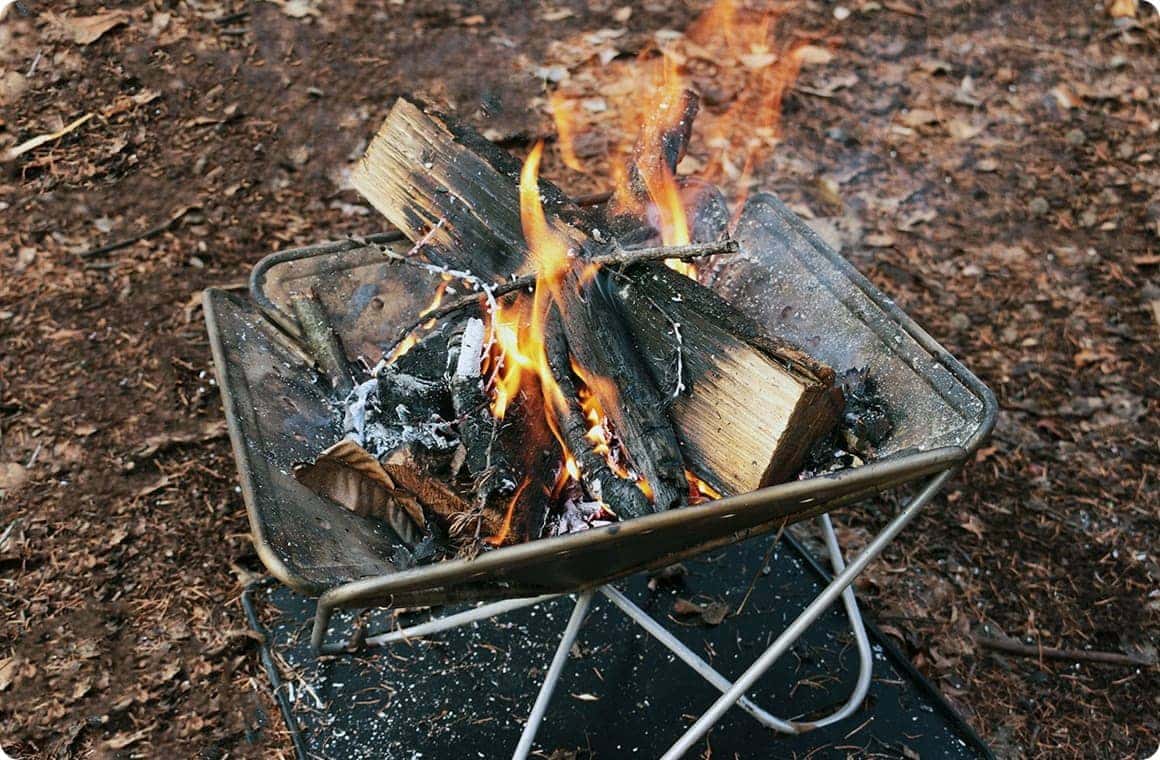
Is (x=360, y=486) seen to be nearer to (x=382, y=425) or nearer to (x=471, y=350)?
(x=382, y=425)

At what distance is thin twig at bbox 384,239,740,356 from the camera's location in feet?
6.79

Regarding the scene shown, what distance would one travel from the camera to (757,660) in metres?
2.29

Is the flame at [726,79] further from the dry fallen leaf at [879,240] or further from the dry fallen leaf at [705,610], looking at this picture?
the dry fallen leaf at [705,610]

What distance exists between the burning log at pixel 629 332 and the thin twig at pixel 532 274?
2 centimetres

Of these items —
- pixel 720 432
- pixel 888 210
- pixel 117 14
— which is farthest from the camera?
pixel 117 14

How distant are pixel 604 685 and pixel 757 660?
19.7 inches

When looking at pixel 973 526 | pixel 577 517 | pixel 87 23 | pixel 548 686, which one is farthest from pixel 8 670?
pixel 87 23

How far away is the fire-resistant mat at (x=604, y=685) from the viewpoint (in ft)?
8.21

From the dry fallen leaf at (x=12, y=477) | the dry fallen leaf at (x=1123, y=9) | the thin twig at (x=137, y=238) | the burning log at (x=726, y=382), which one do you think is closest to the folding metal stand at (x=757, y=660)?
the burning log at (x=726, y=382)

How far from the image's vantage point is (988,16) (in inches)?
205

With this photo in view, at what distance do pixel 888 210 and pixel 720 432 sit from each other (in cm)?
262

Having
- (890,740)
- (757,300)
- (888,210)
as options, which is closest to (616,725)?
(890,740)

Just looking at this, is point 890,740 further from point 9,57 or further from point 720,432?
point 9,57

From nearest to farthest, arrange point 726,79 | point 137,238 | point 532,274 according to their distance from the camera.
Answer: point 532,274 → point 137,238 → point 726,79
